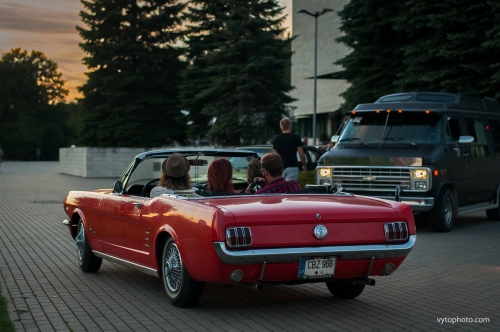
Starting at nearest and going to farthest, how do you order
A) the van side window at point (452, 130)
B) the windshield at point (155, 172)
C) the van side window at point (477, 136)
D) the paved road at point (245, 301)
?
the paved road at point (245, 301)
the windshield at point (155, 172)
the van side window at point (452, 130)
the van side window at point (477, 136)

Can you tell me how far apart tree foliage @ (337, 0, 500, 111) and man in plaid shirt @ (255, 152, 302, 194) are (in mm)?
19792

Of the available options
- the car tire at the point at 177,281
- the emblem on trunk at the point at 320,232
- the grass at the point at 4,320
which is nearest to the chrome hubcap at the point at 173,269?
the car tire at the point at 177,281

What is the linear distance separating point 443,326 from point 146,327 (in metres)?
2.34

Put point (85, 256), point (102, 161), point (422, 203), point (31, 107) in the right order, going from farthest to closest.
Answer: point (31, 107) < point (102, 161) < point (422, 203) < point (85, 256)

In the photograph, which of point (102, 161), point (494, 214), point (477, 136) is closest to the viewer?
point (477, 136)

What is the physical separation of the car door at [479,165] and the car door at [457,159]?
237mm

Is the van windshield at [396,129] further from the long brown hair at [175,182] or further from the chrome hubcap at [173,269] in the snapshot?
the chrome hubcap at [173,269]

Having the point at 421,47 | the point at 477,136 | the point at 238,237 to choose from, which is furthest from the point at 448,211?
the point at 421,47

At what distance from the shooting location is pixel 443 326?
23.7 ft

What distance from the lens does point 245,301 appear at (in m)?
8.41

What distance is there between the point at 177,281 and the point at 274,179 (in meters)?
1.54

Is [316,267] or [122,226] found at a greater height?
[122,226]

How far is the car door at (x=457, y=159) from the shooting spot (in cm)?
1612

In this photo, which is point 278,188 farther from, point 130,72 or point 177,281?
point 130,72
